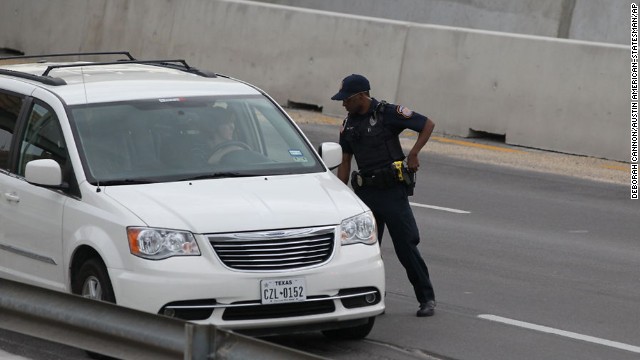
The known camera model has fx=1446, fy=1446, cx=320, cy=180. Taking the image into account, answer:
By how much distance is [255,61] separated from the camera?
73.2 ft

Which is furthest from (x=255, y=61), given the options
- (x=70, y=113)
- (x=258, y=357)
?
(x=258, y=357)

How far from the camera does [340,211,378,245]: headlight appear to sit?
834 cm

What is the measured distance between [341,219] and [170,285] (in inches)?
43.8

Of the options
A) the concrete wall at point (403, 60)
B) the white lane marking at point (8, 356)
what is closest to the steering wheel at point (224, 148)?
the white lane marking at point (8, 356)

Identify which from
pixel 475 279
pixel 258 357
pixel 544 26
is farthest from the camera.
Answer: pixel 544 26

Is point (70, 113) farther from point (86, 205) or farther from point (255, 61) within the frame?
point (255, 61)

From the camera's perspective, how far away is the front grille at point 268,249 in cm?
795

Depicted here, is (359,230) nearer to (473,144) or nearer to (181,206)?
(181,206)

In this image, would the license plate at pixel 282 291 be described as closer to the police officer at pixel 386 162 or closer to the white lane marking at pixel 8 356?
the white lane marking at pixel 8 356

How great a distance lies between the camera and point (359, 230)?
8.45 metres

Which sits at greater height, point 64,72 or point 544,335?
point 64,72

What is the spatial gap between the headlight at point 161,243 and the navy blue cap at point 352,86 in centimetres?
188

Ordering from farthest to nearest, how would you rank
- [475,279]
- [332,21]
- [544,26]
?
[544,26] → [332,21] → [475,279]

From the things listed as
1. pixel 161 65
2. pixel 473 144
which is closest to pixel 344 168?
pixel 161 65
